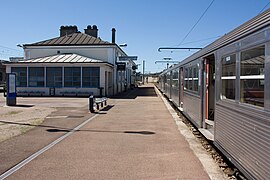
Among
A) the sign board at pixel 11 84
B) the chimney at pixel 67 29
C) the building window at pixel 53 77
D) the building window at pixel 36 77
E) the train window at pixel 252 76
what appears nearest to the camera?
the train window at pixel 252 76

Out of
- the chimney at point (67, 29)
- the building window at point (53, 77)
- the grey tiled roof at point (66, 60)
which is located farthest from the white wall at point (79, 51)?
the chimney at point (67, 29)

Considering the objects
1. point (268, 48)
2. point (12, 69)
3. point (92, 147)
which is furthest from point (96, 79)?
point (268, 48)

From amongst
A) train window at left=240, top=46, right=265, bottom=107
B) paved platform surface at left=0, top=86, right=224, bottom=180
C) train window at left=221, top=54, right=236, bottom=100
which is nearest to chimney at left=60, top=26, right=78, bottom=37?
paved platform surface at left=0, top=86, right=224, bottom=180

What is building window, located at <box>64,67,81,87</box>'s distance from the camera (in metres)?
29.8

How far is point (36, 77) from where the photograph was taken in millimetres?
30609

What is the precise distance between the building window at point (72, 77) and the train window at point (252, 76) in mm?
25710

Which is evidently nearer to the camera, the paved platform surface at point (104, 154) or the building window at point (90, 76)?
the paved platform surface at point (104, 154)

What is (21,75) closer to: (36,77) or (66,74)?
(36,77)

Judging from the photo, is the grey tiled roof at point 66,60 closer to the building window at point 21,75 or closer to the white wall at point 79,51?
the building window at point 21,75

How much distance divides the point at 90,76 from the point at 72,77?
178 centimetres

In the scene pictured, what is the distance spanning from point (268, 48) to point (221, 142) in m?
2.88

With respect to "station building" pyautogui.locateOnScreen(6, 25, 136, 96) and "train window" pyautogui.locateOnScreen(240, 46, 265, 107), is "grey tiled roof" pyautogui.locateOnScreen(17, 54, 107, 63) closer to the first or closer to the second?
"station building" pyautogui.locateOnScreen(6, 25, 136, 96)

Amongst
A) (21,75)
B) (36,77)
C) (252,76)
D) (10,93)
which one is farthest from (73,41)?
(252,76)

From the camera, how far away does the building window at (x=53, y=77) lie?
98.7ft
